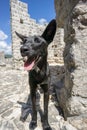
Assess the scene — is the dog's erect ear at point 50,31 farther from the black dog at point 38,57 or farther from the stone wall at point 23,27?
the stone wall at point 23,27

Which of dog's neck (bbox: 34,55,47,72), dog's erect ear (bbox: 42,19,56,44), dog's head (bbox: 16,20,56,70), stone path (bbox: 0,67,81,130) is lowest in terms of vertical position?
stone path (bbox: 0,67,81,130)

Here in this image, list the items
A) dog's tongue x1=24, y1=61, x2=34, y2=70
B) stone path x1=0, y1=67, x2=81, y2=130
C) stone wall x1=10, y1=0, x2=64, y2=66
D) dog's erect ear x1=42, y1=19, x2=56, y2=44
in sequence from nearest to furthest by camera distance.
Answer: dog's tongue x1=24, y1=61, x2=34, y2=70
dog's erect ear x1=42, y1=19, x2=56, y2=44
stone path x1=0, y1=67, x2=81, y2=130
stone wall x1=10, y1=0, x2=64, y2=66

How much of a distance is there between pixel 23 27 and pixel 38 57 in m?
9.66

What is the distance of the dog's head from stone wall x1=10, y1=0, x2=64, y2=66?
7.89 m

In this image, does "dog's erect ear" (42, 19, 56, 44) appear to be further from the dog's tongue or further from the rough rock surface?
the dog's tongue

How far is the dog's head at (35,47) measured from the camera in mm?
2086

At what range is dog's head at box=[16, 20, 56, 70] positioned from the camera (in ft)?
6.84

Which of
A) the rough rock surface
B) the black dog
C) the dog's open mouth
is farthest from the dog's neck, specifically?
the rough rock surface

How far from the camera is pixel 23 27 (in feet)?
37.7

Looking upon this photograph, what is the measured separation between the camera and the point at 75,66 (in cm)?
219

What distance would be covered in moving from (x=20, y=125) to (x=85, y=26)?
1.63 m

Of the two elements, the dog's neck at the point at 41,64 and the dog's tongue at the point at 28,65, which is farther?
the dog's neck at the point at 41,64

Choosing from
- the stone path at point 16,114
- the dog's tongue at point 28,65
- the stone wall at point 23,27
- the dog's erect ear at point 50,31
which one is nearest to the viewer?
the dog's tongue at point 28,65

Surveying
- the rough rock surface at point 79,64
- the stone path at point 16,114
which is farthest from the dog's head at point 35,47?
the stone path at point 16,114
